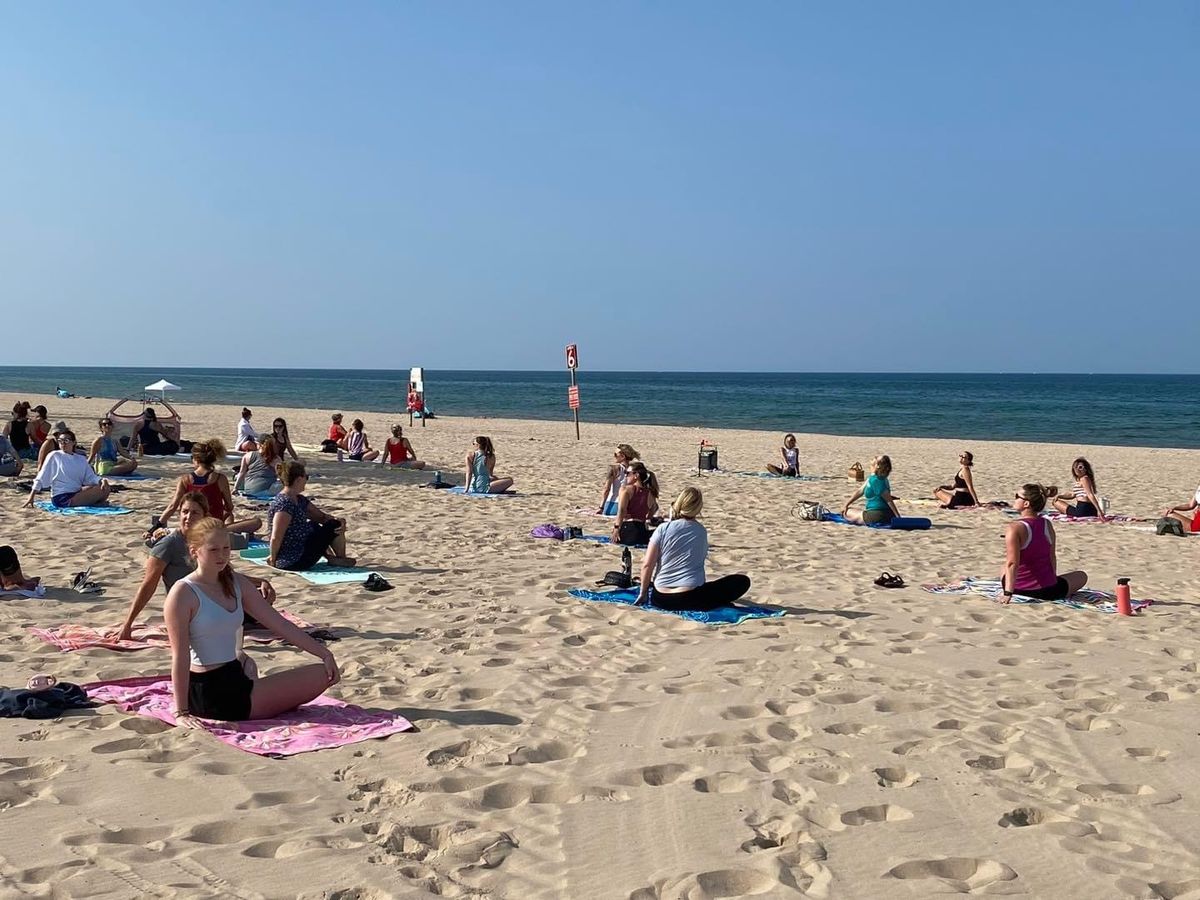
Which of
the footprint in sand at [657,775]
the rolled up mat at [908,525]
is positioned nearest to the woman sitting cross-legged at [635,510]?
the rolled up mat at [908,525]

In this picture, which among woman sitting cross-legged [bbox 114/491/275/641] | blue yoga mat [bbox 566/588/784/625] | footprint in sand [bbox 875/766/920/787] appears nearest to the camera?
footprint in sand [bbox 875/766/920/787]

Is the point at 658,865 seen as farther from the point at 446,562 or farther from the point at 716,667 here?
the point at 446,562

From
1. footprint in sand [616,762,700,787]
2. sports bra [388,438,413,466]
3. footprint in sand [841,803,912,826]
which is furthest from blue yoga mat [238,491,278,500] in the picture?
footprint in sand [841,803,912,826]

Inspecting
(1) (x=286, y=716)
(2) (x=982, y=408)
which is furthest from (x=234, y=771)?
(2) (x=982, y=408)

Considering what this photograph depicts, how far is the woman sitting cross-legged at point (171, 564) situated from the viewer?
5.95 meters

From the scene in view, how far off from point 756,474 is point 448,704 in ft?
46.1

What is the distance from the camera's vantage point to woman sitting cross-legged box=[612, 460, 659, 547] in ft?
33.8

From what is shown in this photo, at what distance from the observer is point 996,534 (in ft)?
39.7

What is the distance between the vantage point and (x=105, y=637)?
20.0 ft

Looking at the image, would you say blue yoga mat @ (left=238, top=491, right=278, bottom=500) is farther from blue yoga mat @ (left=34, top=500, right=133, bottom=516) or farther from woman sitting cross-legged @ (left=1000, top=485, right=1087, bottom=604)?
woman sitting cross-legged @ (left=1000, top=485, right=1087, bottom=604)

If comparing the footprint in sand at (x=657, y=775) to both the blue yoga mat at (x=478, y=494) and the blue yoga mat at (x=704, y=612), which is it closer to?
the blue yoga mat at (x=704, y=612)

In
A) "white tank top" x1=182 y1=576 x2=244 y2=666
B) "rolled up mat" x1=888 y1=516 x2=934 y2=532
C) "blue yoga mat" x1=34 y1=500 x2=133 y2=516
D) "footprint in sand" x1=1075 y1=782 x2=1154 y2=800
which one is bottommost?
"rolled up mat" x1=888 y1=516 x2=934 y2=532

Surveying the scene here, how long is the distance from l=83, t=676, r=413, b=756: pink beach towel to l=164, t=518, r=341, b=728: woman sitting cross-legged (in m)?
0.07

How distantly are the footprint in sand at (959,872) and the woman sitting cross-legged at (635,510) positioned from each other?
6842 mm
